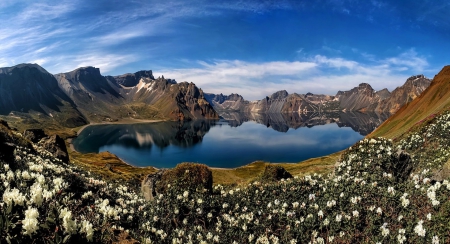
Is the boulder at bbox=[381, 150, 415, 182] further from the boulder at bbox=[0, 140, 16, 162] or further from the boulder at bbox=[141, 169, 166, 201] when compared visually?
the boulder at bbox=[141, 169, 166, 201]

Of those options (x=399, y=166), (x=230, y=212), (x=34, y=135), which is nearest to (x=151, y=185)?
(x=230, y=212)

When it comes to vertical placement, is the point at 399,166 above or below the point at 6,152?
below

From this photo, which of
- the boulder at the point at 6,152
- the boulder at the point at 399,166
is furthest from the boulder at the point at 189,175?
the boulder at the point at 399,166

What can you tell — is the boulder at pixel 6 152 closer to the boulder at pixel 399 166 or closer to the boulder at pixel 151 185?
the boulder at pixel 151 185

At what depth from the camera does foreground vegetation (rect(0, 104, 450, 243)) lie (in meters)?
6.27

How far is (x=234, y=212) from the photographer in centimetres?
1333

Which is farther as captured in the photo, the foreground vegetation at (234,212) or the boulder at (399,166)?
the boulder at (399,166)

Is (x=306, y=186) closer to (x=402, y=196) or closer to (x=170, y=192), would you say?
(x=402, y=196)

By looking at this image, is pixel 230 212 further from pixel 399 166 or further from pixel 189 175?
pixel 399 166

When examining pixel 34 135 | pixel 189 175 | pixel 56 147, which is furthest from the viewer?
pixel 34 135

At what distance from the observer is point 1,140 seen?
1302 centimetres

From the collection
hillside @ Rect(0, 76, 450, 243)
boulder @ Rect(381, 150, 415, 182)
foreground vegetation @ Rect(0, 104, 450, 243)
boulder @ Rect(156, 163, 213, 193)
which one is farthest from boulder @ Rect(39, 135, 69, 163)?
boulder @ Rect(381, 150, 415, 182)

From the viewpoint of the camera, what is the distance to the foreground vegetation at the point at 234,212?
247 inches

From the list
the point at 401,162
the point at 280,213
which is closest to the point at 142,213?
the point at 280,213
